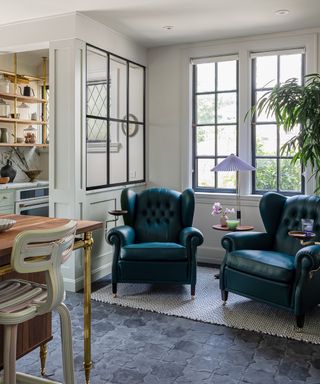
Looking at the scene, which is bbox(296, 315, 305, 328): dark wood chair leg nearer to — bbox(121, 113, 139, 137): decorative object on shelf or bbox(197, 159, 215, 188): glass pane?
bbox(197, 159, 215, 188): glass pane

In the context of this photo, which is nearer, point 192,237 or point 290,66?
point 192,237

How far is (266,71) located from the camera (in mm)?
5031

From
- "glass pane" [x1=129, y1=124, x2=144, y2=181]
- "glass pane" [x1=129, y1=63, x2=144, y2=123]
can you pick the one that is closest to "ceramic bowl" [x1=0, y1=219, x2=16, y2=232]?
"glass pane" [x1=129, y1=124, x2=144, y2=181]

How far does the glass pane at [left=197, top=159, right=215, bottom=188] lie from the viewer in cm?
537

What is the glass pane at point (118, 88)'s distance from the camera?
15.9 feet

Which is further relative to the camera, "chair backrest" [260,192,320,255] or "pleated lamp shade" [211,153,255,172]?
"pleated lamp shade" [211,153,255,172]

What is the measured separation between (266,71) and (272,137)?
780mm

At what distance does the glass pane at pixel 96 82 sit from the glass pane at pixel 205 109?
4.21 ft

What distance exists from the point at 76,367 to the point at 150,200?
225 centimetres

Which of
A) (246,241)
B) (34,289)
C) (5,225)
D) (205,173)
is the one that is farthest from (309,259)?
(205,173)

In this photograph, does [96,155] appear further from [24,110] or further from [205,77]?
[24,110]

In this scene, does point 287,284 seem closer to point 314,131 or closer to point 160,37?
point 314,131

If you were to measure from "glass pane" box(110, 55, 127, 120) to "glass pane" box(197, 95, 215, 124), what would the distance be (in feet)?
3.13

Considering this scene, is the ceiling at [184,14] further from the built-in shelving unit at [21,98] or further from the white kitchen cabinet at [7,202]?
the white kitchen cabinet at [7,202]
